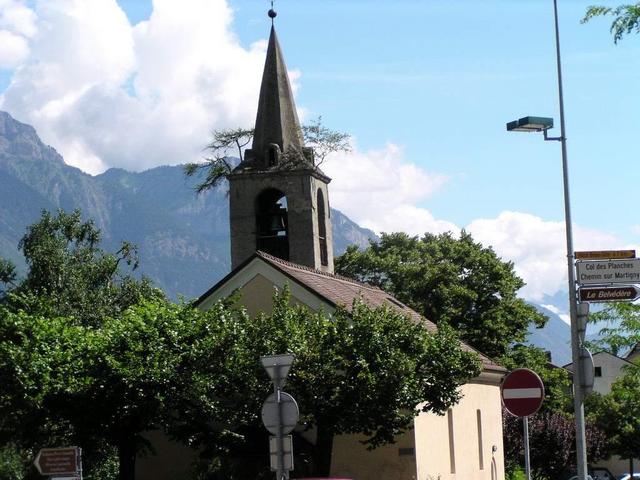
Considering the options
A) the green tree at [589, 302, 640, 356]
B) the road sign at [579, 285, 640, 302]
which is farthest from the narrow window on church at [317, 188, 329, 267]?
the road sign at [579, 285, 640, 302]

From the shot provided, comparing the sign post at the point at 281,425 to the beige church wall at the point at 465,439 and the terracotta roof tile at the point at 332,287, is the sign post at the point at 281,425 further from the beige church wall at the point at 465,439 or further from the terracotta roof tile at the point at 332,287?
the beige church wall at the point at 465,439

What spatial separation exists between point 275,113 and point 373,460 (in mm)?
19006

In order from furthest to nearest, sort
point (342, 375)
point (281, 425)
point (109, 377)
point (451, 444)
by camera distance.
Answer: point (451, 444) → point (342, 375) → point (109, 377) → point (281, 425)

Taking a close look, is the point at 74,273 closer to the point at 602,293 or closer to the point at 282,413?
the point at 282,413

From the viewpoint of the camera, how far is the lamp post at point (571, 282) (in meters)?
18.2

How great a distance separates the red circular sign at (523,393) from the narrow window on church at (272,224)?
2838cm

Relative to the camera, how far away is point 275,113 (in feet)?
156

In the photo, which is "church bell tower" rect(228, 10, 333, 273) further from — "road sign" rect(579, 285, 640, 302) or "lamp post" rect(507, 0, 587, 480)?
"road sign" rect(579, 285, 640, 302)

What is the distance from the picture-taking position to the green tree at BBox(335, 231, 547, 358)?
5672 cm

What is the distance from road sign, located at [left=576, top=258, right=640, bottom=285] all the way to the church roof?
30150 mm

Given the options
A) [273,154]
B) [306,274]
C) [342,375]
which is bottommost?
[342,375]

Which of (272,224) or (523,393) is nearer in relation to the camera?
(523,393)

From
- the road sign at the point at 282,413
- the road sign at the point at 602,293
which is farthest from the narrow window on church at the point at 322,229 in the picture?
the road sign at the point at 282,413

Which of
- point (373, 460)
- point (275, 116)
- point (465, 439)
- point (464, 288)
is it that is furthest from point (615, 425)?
point (373, 460)
